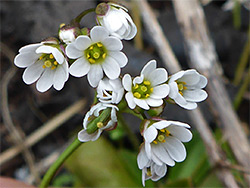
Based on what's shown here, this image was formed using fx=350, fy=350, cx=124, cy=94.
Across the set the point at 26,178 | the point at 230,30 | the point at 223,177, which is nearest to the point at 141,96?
the point at 223,177

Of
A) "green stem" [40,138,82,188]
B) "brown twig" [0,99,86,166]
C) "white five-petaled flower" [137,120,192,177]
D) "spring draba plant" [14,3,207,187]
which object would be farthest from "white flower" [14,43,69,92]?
"brown twig" [0,99,86,166]

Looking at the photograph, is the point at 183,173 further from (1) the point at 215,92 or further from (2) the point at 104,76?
(2) the point at 104,76

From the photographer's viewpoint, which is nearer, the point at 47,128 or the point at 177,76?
the point at 177,76

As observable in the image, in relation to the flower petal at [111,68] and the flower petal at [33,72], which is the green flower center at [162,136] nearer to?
the flower petal at [111,68]

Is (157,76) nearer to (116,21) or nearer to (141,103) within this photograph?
(141,103)

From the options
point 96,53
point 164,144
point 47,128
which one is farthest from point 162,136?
point 47,128
